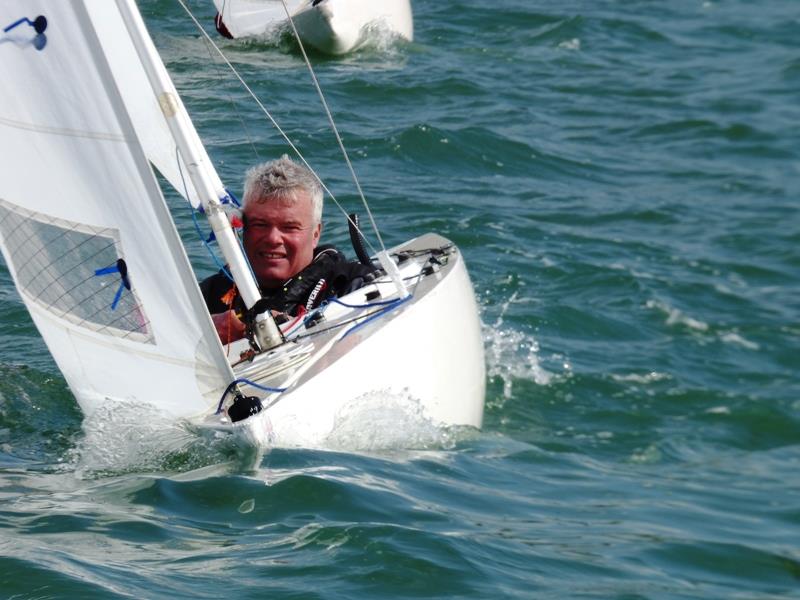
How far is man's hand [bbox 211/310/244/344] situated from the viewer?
5621mm

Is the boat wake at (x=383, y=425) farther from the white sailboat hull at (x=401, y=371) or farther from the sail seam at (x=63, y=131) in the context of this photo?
the sail seam at (x=63, y=131)

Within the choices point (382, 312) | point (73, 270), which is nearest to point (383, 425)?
point (382, 312)

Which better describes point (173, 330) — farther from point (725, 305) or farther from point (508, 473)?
point (725, 305)

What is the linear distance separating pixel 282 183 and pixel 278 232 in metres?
0.19

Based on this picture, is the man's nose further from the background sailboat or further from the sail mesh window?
the sail mesh window

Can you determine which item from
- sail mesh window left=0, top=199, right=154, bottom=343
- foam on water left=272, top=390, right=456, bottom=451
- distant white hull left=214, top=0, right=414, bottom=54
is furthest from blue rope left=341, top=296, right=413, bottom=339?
distant white hull left=214, top=0, right=414, bottom=54

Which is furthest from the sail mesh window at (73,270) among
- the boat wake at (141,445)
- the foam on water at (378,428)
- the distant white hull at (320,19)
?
the distant white hull at (320,19)

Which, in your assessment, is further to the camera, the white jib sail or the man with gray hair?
the man with gray hair

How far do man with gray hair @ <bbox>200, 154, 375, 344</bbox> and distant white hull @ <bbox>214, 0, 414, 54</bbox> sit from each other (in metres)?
7.22

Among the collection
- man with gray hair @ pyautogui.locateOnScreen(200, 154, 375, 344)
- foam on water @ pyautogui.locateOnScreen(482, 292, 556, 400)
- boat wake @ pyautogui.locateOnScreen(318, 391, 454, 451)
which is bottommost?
foam on water @ pyautogui.locateOnScreen(482, 292, 556, 400)

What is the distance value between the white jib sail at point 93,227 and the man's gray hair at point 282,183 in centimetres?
99

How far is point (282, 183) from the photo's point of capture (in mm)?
5711

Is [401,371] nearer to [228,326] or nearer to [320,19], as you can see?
[228,326]

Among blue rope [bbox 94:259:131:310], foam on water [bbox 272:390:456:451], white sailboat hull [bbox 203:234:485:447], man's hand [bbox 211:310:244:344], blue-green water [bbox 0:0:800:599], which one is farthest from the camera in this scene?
man's hand [bbox 211:310:244:344]
